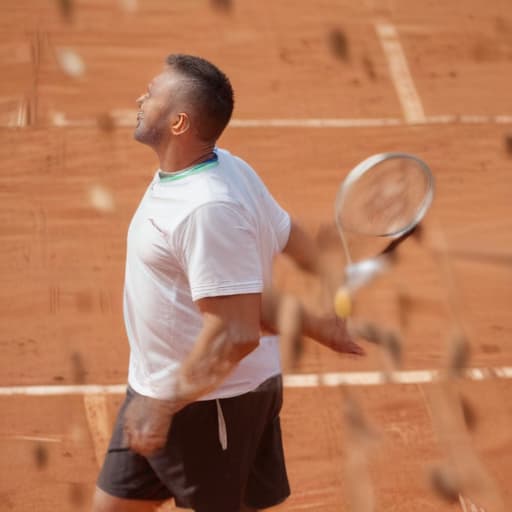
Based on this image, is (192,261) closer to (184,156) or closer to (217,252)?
(217,252)

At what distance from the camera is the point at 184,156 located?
9.72ft

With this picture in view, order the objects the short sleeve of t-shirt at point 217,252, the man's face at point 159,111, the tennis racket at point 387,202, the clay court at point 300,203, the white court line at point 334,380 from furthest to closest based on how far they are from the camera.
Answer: the white court line at point 334,380, the clay court at point 300,203, the tennis racket at point 387,202, the man's face at point 159,111, the short sleeve of t-shirt at point 217,252

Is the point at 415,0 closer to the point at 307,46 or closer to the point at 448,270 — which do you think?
the point at 307,46

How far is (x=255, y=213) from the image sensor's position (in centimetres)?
291

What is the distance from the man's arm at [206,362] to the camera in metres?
2.75

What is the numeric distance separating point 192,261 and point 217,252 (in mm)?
74

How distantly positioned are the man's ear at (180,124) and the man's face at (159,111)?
2cm

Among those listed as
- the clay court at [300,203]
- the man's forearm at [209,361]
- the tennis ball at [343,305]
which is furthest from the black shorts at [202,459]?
the clay court at [300,203]

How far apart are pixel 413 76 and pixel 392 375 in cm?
405

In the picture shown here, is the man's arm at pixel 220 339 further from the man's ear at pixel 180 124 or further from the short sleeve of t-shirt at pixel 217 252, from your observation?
the man's ear at pixel 180 124

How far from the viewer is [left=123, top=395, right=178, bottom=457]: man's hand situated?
9.50 ft

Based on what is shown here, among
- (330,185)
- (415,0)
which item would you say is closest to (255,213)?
(330,185)

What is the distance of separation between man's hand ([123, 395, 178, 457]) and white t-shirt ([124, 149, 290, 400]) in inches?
1.7

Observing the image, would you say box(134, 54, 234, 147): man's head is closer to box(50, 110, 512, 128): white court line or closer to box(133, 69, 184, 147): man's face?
box(133, 69, 184, 147): man's face
